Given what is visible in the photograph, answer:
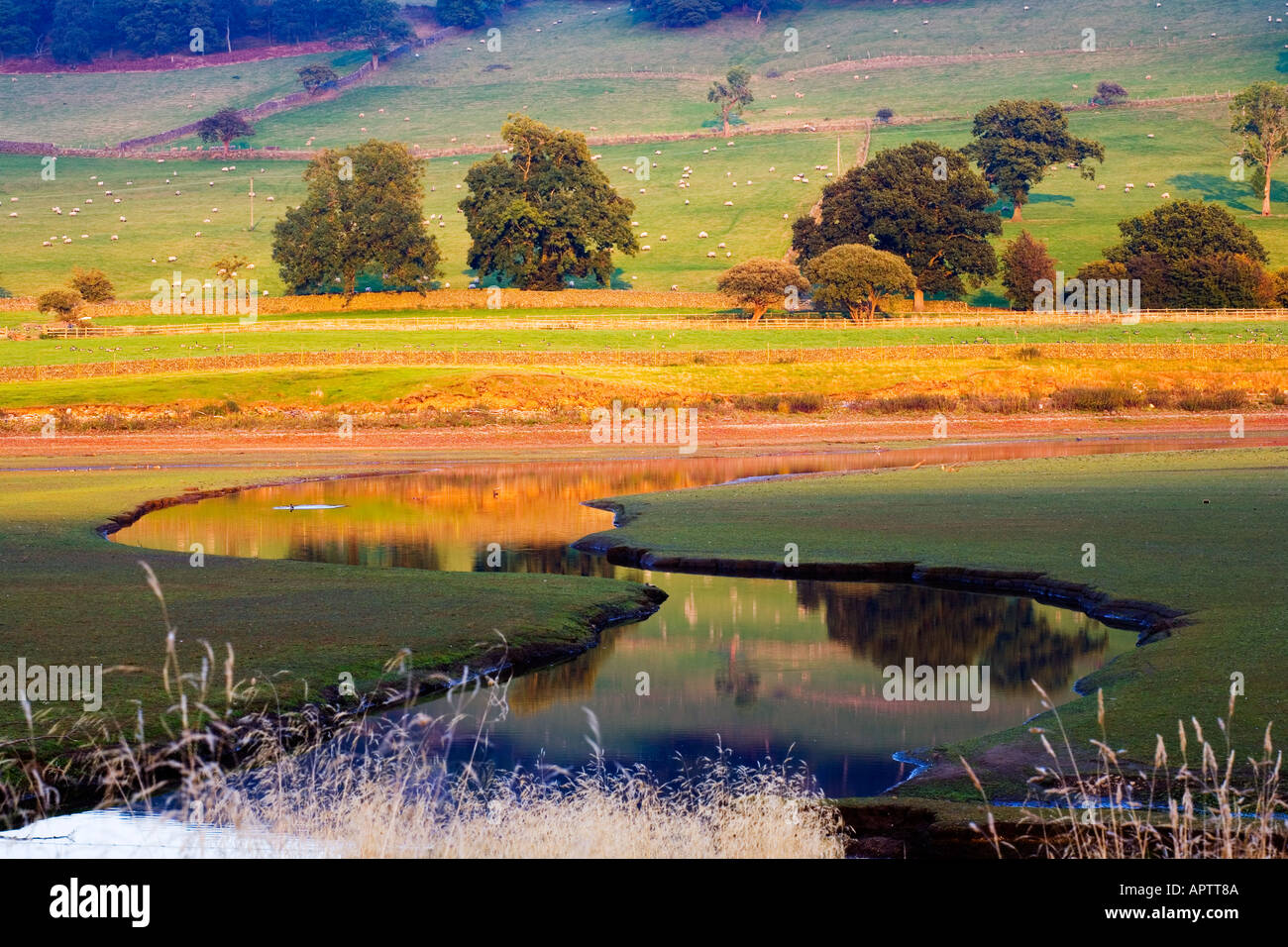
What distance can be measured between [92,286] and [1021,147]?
93071 millimetres

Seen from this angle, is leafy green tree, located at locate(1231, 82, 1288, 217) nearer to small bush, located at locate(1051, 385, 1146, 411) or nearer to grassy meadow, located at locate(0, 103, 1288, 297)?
grassy meadow, located at locate(0, 103, 1288, 297)

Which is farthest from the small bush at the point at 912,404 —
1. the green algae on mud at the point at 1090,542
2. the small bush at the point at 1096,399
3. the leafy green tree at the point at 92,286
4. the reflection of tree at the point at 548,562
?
the leafy green tree at the point at 92,286

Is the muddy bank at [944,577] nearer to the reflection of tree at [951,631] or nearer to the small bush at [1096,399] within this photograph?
the reflection of tree at [951,631]

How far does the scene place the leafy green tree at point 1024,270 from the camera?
120m

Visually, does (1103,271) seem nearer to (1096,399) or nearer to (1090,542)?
(1096,399)

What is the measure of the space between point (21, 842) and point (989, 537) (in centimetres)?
2371

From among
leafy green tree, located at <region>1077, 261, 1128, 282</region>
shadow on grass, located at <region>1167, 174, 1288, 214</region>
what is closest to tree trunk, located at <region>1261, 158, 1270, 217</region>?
shadow on grass, located at <region>1167, 174, 1288, 214</region>

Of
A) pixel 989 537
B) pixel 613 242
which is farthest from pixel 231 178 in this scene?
pixel 989 537

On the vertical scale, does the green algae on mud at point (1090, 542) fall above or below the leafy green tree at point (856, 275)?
below

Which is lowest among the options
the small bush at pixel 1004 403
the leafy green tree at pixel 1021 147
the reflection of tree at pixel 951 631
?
the reflection of tree at pixel 951 631

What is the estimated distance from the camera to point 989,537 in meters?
31.6

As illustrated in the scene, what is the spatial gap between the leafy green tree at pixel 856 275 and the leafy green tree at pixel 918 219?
1011cm

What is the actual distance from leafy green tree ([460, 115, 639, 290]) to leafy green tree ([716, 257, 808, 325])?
18.6 metres
